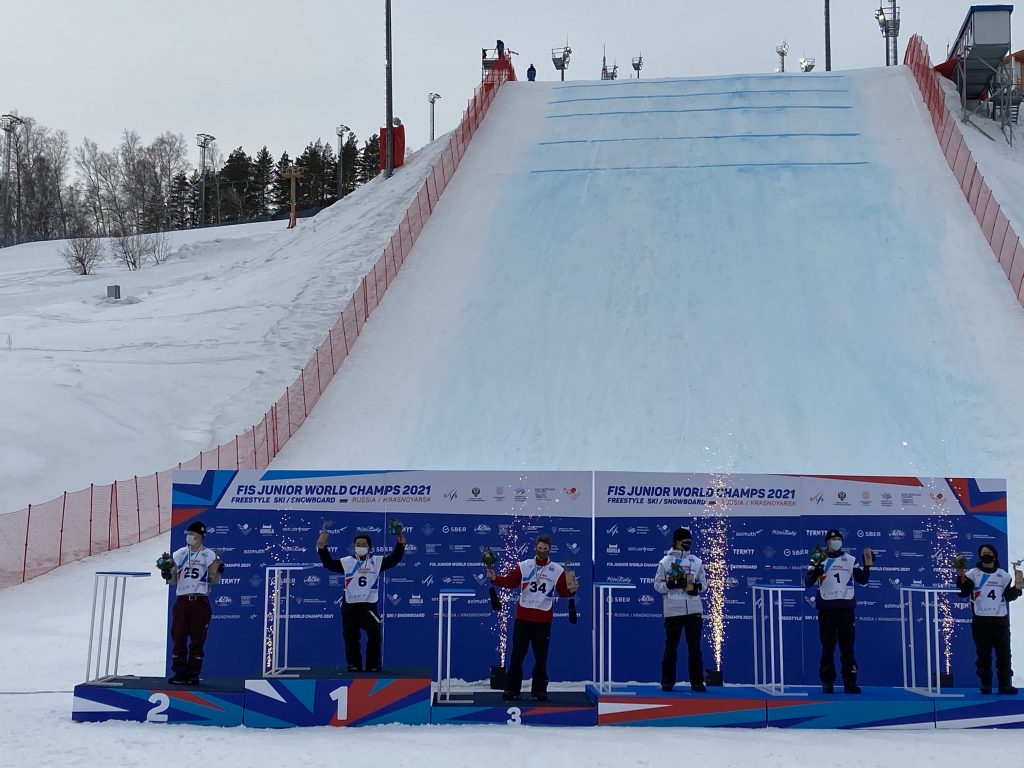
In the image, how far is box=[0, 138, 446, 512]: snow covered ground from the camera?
18.8 m

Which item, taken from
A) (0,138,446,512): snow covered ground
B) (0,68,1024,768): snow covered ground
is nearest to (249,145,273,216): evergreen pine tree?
(0,138,446,512): snow covered ground

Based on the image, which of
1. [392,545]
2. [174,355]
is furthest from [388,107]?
[392,545]

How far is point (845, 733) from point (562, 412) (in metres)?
12.2

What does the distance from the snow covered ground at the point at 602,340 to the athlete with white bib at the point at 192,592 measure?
1.04 metres

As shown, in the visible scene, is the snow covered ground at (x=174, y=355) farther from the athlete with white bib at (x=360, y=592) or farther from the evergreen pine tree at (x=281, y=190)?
the evergreen pine tree at (x=281, y=190)

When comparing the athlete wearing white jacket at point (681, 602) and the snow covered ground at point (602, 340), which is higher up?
→ the snow covered ground at point (602, 340)

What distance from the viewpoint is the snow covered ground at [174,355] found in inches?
741

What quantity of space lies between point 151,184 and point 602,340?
246 ft

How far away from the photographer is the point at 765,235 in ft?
86.6

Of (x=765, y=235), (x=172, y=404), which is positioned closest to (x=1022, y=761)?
(x=172, y=404)

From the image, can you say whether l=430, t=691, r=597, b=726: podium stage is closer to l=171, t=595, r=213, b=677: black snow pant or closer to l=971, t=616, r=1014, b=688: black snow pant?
l=171, t=595, r=213, b=677: black snow pant

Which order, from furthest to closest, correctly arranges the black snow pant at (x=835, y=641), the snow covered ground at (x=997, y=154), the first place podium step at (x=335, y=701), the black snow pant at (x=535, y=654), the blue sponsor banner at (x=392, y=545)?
the snow covered ground at (x=997, y=154) → the blue sponsor banner at (x=392, y=545) → the black snow pant at (x=835, y=641) → the black snow pant at (x=535, y=654) → the first place podium step at (x=335, y=701)

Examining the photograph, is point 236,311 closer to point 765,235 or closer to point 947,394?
point 765,235

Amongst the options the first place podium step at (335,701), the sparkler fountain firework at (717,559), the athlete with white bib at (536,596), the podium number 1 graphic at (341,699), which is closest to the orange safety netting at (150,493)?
the first place podium step at (335,701)
